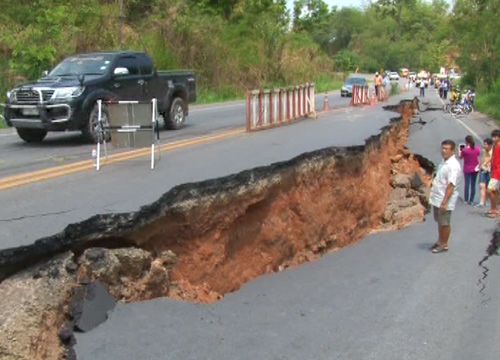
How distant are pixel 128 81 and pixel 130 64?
0.63m

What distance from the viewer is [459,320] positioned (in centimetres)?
620

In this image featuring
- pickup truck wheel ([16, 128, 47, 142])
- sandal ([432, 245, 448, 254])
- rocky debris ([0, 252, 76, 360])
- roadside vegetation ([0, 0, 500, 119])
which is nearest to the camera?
rocky debris ([0, 252, 76, 360])

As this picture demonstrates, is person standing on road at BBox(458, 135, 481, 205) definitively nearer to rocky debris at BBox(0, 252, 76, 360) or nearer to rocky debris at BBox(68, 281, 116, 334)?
rocky debris at BBox(68, 281, 116, 334)

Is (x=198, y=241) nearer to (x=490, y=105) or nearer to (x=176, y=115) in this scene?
(x=176, y=115)

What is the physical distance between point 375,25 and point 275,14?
81.2 m

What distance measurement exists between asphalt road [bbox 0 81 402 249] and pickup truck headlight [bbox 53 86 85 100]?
1.05m

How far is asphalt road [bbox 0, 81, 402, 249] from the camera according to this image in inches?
254

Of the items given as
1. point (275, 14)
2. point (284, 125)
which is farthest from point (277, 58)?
point (284, 125)

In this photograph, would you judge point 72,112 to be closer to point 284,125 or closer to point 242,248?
point 242,248

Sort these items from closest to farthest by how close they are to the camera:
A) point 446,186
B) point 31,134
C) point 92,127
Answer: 1. point 446,186
2. point 92,127
3. point 31,134

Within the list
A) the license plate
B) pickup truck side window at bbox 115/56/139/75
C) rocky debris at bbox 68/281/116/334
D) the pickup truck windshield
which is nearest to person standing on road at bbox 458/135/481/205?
pickup truck side window at bbox 115/56/139/75

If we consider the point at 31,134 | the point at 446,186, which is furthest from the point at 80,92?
the point at 446,186

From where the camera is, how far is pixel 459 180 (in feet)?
27.9

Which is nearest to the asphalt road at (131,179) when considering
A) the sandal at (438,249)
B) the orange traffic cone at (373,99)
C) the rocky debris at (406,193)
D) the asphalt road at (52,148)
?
the asphalt road at (52,148)
